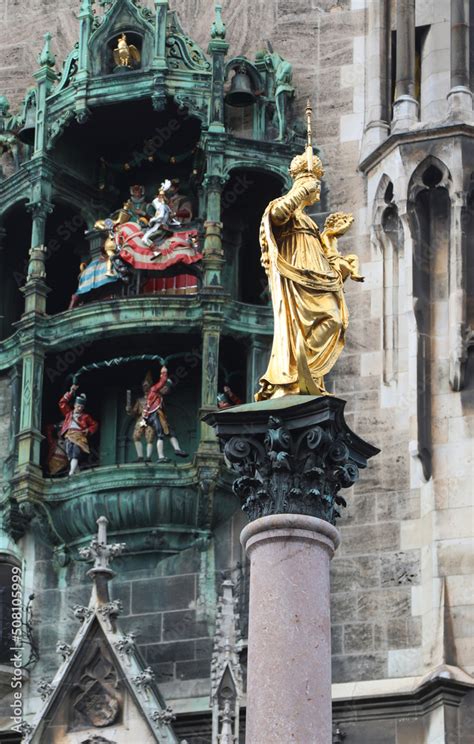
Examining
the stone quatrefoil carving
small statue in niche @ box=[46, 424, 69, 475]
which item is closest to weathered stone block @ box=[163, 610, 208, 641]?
small statue in niche @ box=[46, 424, 69, 475]

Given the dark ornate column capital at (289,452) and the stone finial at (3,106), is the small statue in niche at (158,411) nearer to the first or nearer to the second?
the stone finial at (3,106)

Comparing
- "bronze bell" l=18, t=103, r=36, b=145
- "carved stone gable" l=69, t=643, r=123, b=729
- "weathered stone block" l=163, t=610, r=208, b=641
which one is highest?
"bronze bell" l=18, t=103, r=36, b=145

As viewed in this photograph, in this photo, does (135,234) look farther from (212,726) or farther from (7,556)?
(212,726)

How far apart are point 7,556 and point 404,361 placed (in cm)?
495

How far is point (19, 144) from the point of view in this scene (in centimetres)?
2706

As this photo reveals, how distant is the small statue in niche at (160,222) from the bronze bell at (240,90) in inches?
54.5

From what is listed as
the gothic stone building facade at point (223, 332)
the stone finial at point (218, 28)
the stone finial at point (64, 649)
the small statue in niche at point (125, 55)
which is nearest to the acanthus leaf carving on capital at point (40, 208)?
the gothic stone building facade at point (223, 332)

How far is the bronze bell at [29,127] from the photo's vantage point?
26.7 metres

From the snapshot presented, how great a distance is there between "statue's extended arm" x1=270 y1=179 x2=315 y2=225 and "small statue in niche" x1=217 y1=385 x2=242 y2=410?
243 inches

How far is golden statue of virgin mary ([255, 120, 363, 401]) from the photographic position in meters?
18.1

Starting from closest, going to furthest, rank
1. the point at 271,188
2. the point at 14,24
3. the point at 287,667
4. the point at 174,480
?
1. the point at 287,667
2. the point at 174,480
3. the point at 271,188
4. the point at 14,24

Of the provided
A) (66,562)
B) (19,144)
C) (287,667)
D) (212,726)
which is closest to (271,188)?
(19,144)

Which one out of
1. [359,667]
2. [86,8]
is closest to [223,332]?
[359,667]

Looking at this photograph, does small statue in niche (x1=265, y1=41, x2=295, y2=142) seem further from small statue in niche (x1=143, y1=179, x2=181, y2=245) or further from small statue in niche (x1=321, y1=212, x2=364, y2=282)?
small statue in niche (x1=321, y1=212, x2=364, y2=282)
